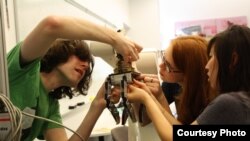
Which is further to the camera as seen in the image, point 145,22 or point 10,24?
point 145,22

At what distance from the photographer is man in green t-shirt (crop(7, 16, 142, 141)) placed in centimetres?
89

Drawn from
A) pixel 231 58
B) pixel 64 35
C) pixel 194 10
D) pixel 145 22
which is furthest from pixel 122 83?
pixel 194 10

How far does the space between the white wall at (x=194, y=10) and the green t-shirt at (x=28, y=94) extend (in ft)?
13.1

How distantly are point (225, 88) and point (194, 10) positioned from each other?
4.11 metres

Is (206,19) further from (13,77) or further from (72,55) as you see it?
(13,77)

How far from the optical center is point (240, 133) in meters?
1.00

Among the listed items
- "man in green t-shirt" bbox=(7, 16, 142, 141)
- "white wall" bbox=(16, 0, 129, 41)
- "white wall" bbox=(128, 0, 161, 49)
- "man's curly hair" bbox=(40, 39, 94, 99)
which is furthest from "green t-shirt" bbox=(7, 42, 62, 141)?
"white wall" bbox=(128, 0, 161, 49)

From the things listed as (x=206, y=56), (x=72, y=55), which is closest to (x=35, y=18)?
(x=72, y=55)

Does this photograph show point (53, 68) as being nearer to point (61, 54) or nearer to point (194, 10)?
point (61, 54)

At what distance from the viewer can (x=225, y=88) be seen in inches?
51.9

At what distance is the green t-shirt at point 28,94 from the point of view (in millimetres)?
980

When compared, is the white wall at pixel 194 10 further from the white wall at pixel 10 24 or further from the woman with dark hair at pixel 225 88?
the woman with dark hair at pixel 225 88

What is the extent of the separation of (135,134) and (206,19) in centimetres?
441

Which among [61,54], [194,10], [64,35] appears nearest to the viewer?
[64,35]
